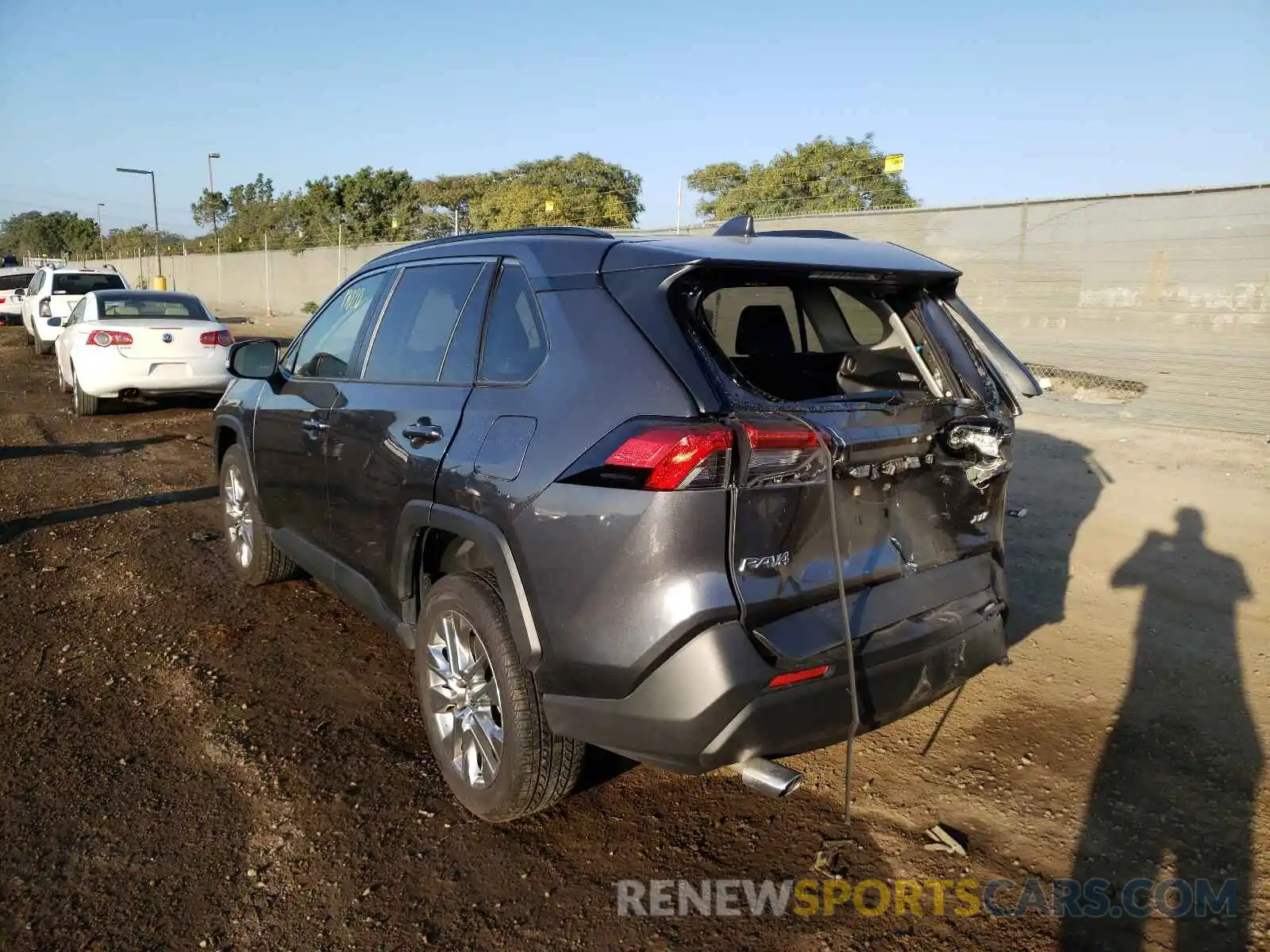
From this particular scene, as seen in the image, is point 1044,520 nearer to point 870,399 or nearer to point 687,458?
point 870,399

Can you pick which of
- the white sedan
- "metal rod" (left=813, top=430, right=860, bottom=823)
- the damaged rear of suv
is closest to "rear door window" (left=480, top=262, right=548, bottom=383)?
the damaged rear of suv

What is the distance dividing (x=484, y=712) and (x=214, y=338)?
9094mm

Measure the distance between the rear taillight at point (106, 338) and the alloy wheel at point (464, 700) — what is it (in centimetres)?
881

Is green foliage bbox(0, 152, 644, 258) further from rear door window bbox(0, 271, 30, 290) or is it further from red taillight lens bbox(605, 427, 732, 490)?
red taillight lens bbox(605, 427, 732, 490)

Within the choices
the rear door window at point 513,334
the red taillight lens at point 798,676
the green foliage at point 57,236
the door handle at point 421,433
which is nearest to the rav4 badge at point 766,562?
the red taillight lens at point 798,676

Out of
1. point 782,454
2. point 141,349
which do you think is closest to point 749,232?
point 782,454

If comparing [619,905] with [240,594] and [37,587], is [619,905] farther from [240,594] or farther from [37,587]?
[37,587]

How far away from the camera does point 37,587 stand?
16.4ft

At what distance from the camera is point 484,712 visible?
2.91 m

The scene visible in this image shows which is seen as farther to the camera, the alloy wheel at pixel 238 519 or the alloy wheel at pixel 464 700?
the alloy wheel at pixel 238 519

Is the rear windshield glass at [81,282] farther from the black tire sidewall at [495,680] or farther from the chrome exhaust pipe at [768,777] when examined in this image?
the chrome exhaust pipe at [768,777]

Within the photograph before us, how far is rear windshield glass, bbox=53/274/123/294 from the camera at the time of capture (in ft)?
51.2

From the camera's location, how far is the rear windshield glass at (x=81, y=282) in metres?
15.6

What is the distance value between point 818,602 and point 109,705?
2.94 metres
